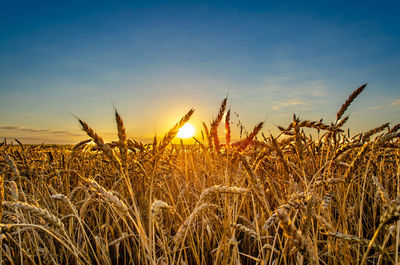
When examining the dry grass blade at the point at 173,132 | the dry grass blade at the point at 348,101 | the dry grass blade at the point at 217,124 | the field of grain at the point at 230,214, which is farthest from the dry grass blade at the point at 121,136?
the dry grass blade at the point at 348,101

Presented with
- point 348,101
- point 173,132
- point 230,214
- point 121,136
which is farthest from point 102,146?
point 348,101

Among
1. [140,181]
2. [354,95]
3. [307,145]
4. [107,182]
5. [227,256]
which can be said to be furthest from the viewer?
[107,182]

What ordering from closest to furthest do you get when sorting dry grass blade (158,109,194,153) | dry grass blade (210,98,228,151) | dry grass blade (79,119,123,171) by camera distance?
dry grass blade (79,119,123,171)
dry grass blade (158,109,194,153)
dry grass blade (210,98,228,151)

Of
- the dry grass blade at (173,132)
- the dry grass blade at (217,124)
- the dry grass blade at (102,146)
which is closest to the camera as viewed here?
the dry grass blade at (102,146)

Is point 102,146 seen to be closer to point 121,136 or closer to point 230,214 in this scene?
point 121,136

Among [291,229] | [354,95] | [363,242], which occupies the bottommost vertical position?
[363,242]

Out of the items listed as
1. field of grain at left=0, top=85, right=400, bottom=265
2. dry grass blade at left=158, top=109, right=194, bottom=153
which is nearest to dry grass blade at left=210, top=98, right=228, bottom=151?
field of grain at left=0, top=85, right=400, bottom=265

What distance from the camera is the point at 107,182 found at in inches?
191

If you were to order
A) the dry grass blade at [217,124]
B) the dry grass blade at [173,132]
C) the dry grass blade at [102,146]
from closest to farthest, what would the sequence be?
1. the dry grass blade at [102,146]
2. the dry grass blade at [173,132]
3. the dry grass blade at [217,124]

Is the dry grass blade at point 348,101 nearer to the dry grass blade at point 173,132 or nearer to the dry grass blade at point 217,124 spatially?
the dry grass blade at point 217,124

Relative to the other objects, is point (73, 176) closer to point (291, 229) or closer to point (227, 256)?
point (227, 256)

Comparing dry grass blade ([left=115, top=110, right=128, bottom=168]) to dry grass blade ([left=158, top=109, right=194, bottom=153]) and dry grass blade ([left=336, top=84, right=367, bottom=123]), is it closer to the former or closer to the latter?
dry grass blade ([left=158, top=109, right=194, bottom=153])

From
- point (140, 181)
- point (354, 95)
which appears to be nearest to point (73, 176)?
point (140, 181)

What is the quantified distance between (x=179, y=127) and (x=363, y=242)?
3.30 ft
